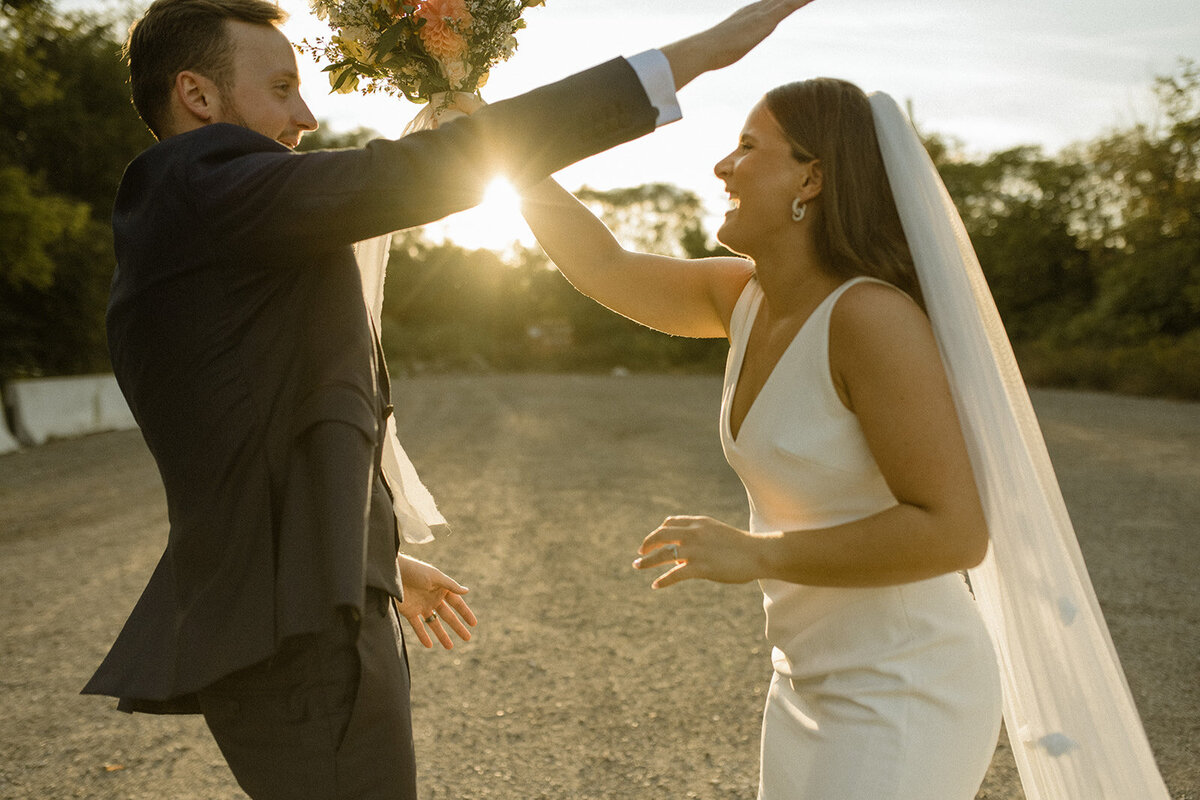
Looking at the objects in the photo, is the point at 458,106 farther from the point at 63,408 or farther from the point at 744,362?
the point at 63,408

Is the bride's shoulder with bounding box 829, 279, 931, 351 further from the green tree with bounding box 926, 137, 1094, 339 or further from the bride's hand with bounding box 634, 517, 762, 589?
the green tree with bounding box 926, 137, 1094, 339

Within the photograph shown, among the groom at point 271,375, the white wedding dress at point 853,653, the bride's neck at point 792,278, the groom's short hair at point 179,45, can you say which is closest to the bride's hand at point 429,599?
the groom at point 271,375

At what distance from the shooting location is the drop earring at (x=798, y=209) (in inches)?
88.3

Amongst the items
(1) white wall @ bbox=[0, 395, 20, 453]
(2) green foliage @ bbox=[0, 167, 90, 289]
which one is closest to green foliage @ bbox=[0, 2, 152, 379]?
(2) green foliage @ bbox=[0, 167, 90, 289]

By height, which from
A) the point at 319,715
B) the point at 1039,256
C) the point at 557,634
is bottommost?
the point at 1039,256

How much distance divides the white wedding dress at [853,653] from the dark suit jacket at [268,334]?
2.39 ft

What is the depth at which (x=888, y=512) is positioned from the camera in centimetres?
193

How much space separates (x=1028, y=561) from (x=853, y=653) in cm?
42

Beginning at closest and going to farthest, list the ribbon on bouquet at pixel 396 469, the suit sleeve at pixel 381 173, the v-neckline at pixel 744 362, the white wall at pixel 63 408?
1. the suit sleeve at pixel 381 173
2. the v-neckline at pixel 744 362
3. the ribbon on bouquet at pixel 396 469
4. the white wall at pixel 63 408

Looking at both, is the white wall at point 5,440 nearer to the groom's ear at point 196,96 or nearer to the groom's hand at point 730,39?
the groom's ear at point 196,96

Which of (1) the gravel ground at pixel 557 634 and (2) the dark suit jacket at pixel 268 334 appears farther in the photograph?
(1) the gravel ground at pixel 557 634

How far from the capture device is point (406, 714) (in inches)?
75.0

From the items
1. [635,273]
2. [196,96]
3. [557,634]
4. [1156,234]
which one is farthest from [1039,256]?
[196,96]

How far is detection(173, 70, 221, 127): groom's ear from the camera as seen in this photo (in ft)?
6.07
